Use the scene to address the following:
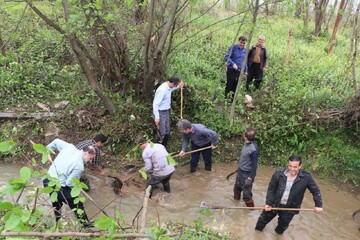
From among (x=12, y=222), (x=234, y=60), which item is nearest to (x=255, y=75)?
(x=234, y=60)

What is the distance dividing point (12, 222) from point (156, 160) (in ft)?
12.7

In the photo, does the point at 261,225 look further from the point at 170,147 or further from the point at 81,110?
the point at 81,110

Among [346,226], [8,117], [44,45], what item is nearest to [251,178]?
[346,226]

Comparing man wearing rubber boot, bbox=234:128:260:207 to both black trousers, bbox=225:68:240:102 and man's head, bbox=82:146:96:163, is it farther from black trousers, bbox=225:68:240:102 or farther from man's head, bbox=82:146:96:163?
black trousers, bbox=225:68:240:102

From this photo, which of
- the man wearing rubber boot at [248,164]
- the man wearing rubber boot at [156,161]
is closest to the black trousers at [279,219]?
the man wearing rubber boot at [248,164]

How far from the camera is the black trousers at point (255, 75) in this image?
29.1 feet

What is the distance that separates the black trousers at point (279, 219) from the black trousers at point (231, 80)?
3.90m

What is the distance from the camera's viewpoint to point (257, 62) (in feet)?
28.8

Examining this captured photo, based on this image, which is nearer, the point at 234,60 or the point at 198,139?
the point at 198,139

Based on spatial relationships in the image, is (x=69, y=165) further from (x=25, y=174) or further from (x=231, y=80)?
(x=231, y=80)

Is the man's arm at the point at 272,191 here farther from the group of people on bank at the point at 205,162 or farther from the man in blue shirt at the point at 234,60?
the man in blue shirt at the point at 234,60

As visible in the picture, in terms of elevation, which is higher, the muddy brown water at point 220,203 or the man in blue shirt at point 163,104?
the man in blue shirt at point 163,104

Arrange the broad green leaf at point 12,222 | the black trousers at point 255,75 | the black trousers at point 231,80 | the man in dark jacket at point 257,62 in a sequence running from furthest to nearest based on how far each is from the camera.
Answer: the black trousers at point 255,75 → the man in dark jacket at point 257,62 → the black trousers at point 231,80 → the broad green leaf at point 12,222

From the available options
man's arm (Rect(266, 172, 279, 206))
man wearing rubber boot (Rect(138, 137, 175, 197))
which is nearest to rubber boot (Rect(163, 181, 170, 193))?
man wearing rubber boot (Rect(138, 137, 175, 197))
